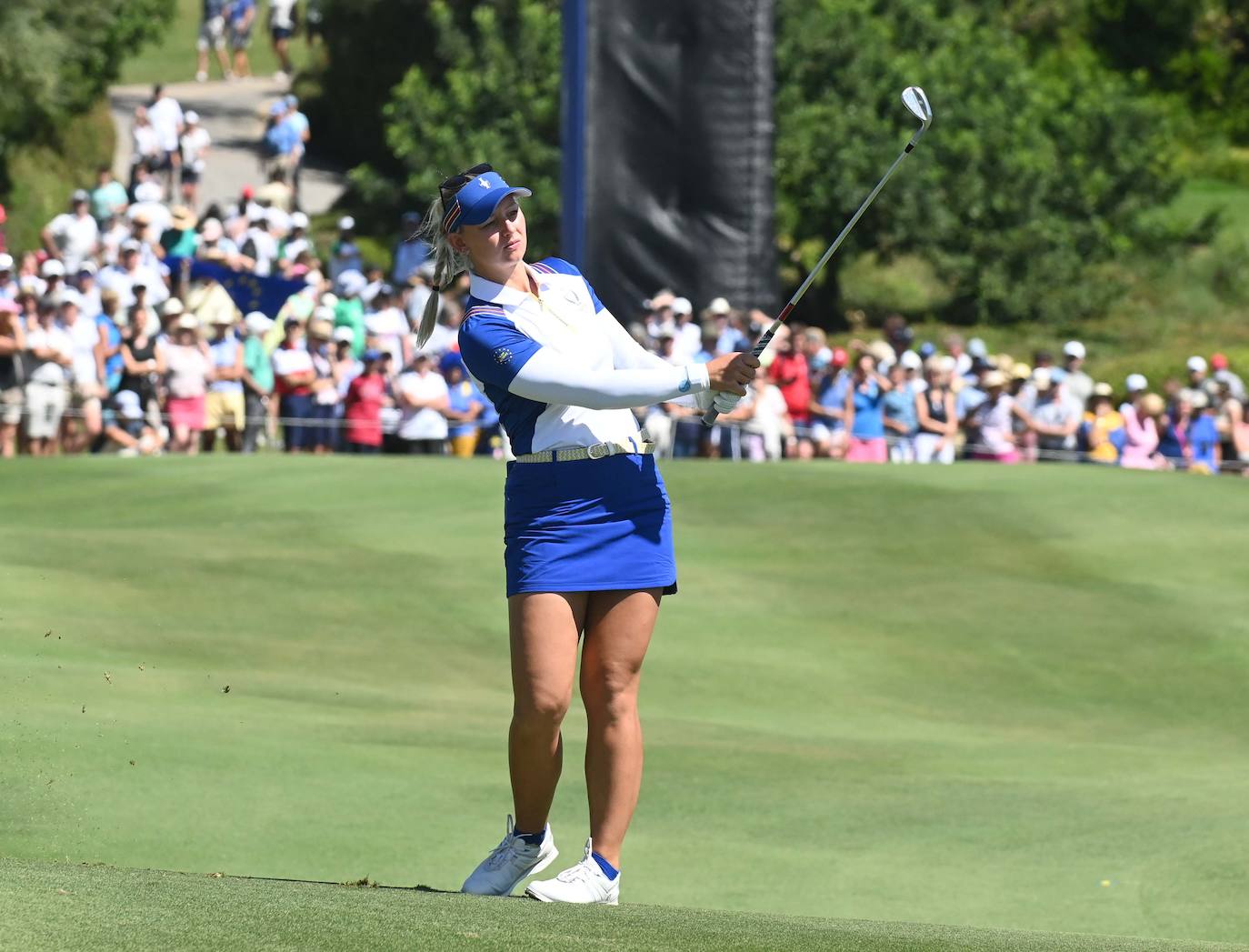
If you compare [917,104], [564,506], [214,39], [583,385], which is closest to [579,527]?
[564,506]

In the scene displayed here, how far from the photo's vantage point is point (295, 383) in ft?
56.3

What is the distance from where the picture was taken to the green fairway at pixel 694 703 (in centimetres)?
684

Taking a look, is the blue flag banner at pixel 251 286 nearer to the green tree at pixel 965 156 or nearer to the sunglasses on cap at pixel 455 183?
the sunglasses on cap at pixel 455 183

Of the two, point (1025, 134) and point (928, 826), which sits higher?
point (1025, 134)

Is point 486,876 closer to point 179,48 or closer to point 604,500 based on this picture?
point 604,500

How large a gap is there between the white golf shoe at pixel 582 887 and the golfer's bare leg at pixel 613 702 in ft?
0.22

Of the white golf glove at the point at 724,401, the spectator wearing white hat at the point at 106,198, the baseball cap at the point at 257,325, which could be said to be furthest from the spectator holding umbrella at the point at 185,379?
the white golf glove at the point at 724,401

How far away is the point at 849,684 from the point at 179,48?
40477mm

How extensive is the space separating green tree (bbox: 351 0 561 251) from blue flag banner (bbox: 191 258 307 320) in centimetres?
1260

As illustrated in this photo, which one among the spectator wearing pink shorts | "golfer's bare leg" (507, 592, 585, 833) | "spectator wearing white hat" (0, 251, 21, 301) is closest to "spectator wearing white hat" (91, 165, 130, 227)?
"spectator wearing white hat" (0, 251, 21, 301)

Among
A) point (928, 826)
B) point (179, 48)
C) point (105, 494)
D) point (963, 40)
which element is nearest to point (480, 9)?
point (963, 40)

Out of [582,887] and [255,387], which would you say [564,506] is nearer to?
[582,887]

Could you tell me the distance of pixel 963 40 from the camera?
34.7 m

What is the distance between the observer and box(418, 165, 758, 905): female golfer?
568 cm
